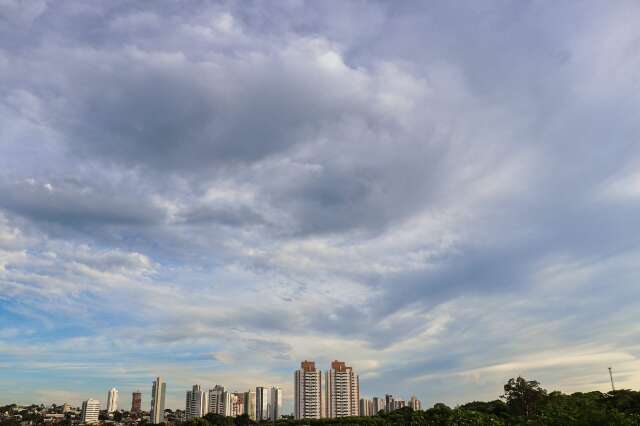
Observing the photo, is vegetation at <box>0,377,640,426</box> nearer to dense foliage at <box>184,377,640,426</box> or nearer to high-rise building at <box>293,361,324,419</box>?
dense foliage at <box>184,377,640,426</box>

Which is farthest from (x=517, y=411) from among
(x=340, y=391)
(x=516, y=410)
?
(x=340, y=391)

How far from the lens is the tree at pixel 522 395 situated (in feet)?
268

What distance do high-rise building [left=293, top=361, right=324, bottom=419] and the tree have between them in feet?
374

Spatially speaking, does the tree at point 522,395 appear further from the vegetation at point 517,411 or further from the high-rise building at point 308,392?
the high-rise building at point 308,392

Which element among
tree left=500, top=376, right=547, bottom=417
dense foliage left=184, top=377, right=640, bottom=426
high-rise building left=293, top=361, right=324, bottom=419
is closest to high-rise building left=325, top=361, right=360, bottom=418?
high-rise building left=293, top=361, right=324, bottom=419

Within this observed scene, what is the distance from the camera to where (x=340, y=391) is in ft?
625

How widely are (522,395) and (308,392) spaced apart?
117 meters

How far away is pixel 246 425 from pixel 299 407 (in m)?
30.5

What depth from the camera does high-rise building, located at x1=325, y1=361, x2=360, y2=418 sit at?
18975 cm

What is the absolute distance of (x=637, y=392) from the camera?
71.2 m

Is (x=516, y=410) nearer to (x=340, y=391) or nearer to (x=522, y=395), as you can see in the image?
(x=522, y=395)

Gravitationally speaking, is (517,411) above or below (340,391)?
below

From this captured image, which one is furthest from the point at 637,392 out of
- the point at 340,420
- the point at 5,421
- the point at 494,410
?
the point at 5,421

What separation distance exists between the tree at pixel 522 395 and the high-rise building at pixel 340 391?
370 feet
